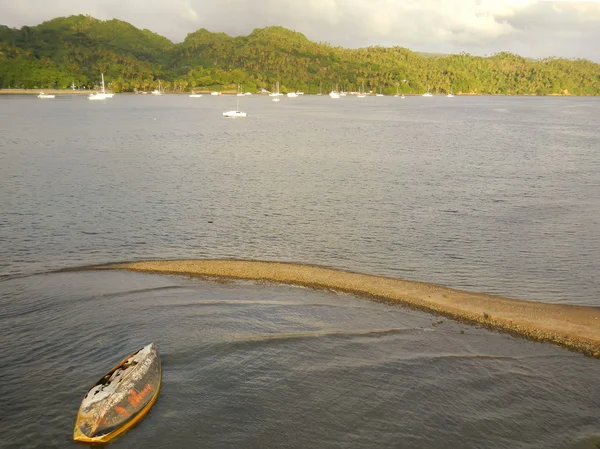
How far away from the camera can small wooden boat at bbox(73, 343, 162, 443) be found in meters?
16.3

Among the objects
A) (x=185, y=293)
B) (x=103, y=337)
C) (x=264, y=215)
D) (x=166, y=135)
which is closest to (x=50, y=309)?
(x=103, y=337)

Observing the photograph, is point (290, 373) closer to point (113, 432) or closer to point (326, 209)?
point (113, 432)

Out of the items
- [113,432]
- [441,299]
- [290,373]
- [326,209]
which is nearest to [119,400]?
[113,432]

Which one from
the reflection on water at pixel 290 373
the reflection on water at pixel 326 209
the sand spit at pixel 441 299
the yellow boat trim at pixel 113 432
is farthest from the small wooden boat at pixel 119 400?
the reflection on water at pixel 326 209

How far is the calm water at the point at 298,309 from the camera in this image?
17.6 m

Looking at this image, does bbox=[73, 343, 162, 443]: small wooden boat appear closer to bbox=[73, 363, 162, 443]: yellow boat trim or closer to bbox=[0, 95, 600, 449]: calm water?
bbox=[73, 363, 162, 443]: yellow boat trim

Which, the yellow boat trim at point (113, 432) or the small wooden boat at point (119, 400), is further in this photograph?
the small wooden boat at point (119, 400)

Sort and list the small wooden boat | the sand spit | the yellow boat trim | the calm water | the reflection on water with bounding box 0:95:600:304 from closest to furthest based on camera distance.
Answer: the yellow boat trim < the small wooden boat < the calm water < the sand spit < the reflection on water with bounding box 0:95:600:304

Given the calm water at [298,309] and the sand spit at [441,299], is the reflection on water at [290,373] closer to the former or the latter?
the calm water at [298,309]

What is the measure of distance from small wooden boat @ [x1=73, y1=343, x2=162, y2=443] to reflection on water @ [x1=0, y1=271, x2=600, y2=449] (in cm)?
46

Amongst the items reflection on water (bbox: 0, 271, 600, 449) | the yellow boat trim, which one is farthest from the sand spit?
the yellow boat trim

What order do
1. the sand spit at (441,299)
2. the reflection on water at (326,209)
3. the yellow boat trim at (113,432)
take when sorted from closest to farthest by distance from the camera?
the yellow boat trim at (113,432) < the sand spit at (441,299) < the reflection on water at (326,209)

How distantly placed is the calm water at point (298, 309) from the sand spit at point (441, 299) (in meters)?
0.89

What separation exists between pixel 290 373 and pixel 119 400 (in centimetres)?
618
